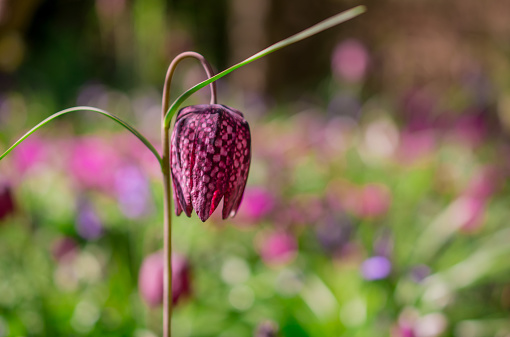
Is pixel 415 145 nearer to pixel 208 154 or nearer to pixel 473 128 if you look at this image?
pixel 473 128

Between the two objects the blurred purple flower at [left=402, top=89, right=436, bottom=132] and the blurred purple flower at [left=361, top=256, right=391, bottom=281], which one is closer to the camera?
the blurred purple flower at [left=361, top=256, right=391, bottom=281]

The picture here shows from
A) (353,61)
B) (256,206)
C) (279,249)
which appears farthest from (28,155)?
(353,61)

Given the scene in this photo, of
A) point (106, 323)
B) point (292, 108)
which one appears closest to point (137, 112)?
point (292, 108)

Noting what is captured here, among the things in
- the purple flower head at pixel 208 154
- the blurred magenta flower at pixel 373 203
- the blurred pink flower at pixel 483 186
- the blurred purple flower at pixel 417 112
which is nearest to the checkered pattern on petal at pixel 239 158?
the purple flower head at pixel 208 154

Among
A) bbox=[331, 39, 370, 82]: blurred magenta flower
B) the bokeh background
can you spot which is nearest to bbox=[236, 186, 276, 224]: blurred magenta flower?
→ the bokeh background

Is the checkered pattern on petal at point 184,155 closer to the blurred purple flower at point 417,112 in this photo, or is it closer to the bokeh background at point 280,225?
the bokeh background at point 280,225

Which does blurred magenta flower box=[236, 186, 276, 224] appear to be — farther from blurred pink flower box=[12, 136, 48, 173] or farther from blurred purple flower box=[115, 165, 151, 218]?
blurred pink flower box=[12, 136, 48, 173]

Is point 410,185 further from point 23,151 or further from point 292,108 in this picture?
point 292,108
